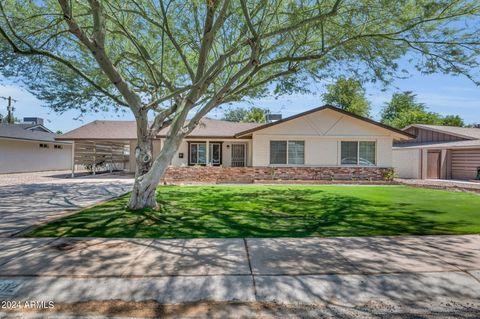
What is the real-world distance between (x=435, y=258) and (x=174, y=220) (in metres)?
5.43

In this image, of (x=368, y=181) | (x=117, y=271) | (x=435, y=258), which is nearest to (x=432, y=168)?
(x=368, y=181)

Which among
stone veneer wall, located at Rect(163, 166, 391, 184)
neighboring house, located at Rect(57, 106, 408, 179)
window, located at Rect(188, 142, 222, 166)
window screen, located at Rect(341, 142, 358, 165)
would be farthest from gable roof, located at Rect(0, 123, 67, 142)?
window screen, located at Rect(341, 142, 358, 165)

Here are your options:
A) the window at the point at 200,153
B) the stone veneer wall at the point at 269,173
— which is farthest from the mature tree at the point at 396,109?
the window at the point at 200,153

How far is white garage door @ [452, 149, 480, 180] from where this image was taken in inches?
814

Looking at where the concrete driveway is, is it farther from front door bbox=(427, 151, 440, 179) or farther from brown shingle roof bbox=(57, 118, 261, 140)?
front door bbox=(427, 151, 440, 179)

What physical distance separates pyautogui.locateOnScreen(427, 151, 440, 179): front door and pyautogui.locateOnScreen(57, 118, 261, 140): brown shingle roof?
13.9 metres

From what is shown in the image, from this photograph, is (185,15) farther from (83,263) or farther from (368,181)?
(368,181)

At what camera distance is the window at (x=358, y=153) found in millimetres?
18859

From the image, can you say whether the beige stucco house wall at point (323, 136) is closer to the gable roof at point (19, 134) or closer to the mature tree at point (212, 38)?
the mature tree at point (212, 38)

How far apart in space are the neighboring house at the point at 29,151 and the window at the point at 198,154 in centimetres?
1235

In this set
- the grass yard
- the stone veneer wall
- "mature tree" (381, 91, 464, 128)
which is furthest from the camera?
"mature tree" (381, 91, 464, 128)

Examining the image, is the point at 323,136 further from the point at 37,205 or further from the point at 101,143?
the point at 101,143

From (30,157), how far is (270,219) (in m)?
25.7

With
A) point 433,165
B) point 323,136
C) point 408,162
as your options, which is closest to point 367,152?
point 323,136
